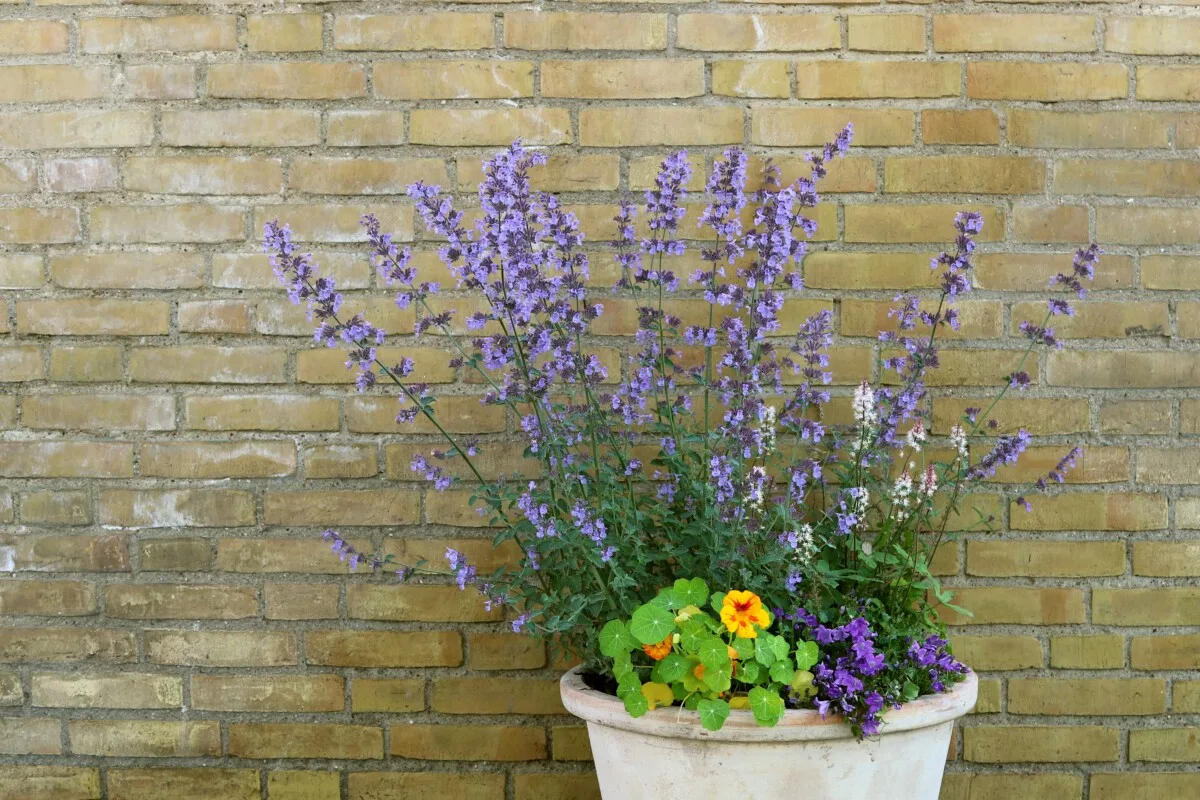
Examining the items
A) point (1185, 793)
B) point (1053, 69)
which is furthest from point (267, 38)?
point (1185, 793)

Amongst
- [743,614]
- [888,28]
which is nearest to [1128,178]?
[888,28]

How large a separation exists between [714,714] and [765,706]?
0.07 m

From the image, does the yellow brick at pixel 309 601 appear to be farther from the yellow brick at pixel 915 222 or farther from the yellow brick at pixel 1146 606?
the yellow brick at pixel 1146 606

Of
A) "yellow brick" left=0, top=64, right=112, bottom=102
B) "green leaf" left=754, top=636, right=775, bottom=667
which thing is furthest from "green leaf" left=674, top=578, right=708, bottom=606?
"yellow brick" left=0, top=64, right=112, bottom=102

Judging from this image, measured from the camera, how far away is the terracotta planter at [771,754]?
1568mm

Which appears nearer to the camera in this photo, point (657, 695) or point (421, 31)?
point (657, 695)

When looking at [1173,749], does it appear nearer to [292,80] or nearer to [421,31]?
[421,31]

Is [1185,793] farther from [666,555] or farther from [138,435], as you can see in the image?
[138,435]

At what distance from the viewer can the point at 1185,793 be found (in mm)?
2055

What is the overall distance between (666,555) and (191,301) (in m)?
1.07

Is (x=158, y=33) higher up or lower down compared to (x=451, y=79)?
higher up

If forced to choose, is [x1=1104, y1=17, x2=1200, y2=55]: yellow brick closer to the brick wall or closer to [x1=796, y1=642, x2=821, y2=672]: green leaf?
the brick wall

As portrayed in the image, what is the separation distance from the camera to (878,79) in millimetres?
2045

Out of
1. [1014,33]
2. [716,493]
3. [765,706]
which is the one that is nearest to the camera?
[765,706]
